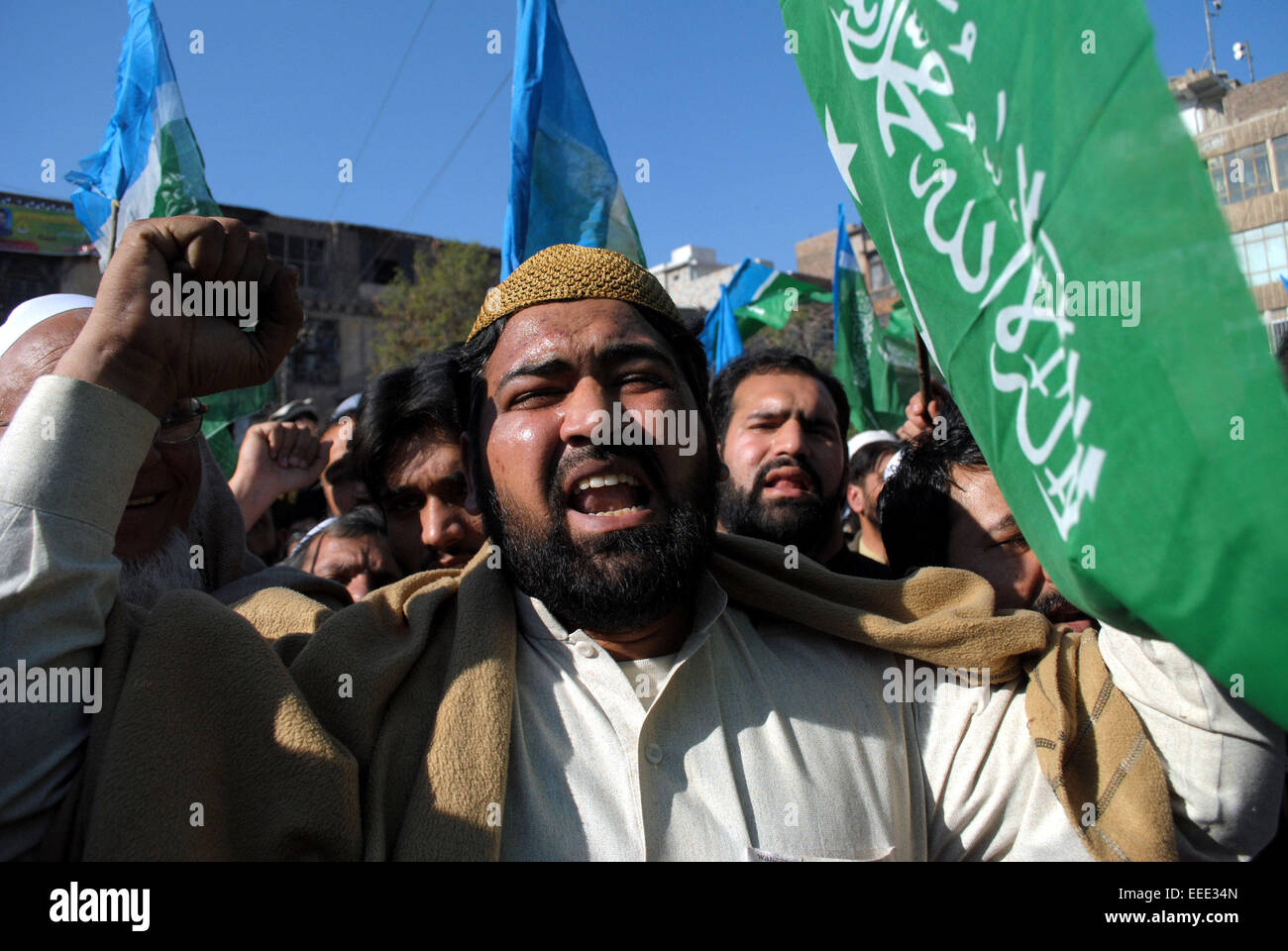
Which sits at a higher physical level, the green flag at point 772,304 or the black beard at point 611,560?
the green flag at point 772,304

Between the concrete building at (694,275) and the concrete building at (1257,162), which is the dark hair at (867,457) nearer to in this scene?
the concrete building at (1257,162)

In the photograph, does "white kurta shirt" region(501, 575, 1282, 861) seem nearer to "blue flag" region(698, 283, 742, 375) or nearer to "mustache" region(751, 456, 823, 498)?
"mustache" region(751, 456, 823, 498)

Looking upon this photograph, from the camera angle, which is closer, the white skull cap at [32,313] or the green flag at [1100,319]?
the green flag at [1100,319]

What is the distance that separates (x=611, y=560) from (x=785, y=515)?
1671 millimetres

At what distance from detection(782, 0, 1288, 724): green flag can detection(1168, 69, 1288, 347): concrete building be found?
54.2 feet

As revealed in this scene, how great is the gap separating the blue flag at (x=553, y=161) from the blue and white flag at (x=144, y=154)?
1629 mm

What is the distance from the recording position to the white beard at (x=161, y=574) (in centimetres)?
230

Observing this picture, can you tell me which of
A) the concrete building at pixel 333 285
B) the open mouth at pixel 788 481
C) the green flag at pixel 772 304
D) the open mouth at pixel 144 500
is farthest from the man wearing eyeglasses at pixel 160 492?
the concrete building at pixel 333 285

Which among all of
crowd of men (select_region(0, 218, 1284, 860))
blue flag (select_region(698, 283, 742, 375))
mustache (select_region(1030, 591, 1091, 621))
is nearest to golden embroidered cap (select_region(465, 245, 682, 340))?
crowd of men (select_region(0, 218, 1284, 860))

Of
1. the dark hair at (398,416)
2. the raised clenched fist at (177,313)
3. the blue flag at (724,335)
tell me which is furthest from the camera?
the blue flag at (724,335)

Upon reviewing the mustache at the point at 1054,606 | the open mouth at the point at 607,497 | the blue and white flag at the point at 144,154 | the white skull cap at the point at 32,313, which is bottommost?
the mustache at the point at 1054,606

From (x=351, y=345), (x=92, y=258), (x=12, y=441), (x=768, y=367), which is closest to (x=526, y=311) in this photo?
(x=12, y=441)

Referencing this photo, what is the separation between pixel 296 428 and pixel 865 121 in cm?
342

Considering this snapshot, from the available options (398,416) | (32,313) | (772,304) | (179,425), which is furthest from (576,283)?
(772,304)
